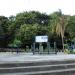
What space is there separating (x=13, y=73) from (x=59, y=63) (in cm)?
239

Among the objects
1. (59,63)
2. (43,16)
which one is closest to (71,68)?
(59,63)

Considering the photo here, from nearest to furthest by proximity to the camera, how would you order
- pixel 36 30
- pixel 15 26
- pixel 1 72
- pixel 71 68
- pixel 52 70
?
1. pixel 1 72
2. pixel 52 70
3. pixel 71 68
4. pixel 36 30
5. pixel 15 26

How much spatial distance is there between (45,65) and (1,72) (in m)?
1.92

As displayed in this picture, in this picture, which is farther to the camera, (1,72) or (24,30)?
(24,30)

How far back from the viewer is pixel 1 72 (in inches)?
349

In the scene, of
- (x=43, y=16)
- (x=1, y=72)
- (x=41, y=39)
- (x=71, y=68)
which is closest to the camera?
(x=1, y=72)

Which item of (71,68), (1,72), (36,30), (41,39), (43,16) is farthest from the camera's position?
(43,16)

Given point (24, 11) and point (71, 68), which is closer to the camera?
point (71, 68)

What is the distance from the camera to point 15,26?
61906mm

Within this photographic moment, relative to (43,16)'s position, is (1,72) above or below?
below

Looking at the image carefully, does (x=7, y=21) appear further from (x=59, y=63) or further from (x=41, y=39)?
(x=59, y=63)

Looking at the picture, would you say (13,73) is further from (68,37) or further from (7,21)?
(7,21)

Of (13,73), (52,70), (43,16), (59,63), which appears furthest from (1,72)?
(43,16)

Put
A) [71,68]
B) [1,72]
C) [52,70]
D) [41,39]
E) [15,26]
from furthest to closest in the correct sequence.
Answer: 1. [15,26]
2. [41,39]
3. [71,68]
4. [52,70]
5. [1,72]
